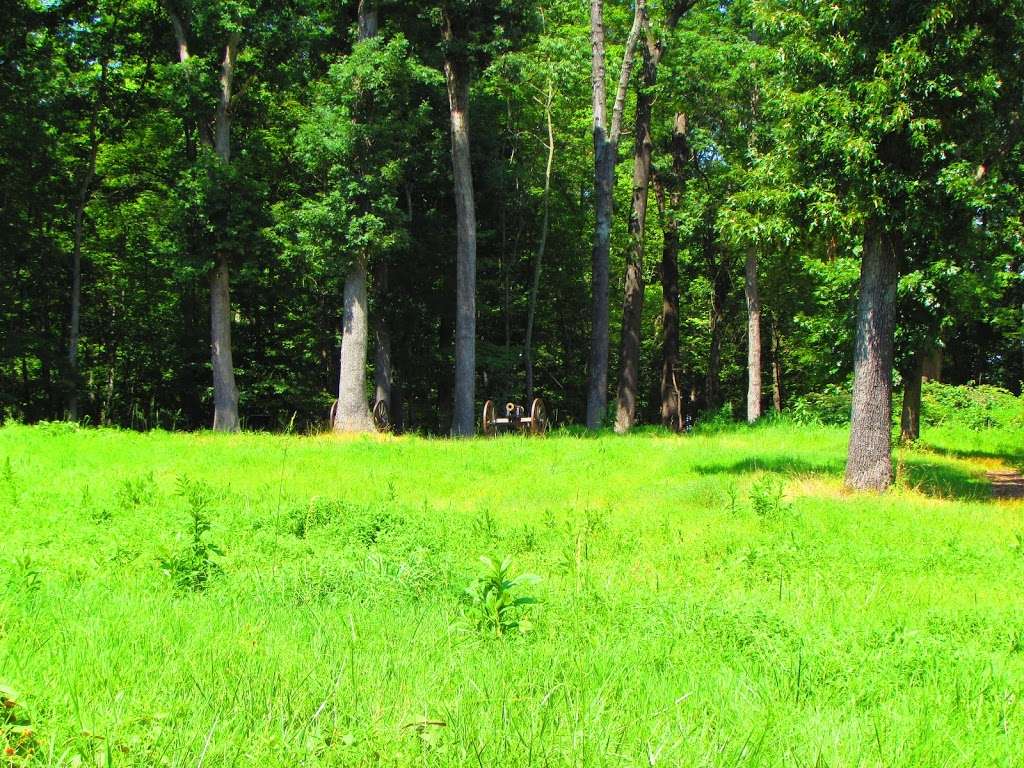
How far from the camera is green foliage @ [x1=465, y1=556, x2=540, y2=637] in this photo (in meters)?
4.50

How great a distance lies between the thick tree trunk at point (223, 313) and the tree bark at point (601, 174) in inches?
366

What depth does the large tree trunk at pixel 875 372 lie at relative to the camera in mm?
10680

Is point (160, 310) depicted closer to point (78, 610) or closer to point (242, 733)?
point (78, 610)

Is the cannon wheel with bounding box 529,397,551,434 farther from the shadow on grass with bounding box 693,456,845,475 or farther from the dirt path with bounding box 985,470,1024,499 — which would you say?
the dirt path with bounding box 985,470,1024,499

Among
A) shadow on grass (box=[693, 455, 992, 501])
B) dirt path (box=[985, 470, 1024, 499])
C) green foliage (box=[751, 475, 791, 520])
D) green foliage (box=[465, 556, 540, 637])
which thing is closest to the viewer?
green foliage (box=[465, 556, 540, 637])

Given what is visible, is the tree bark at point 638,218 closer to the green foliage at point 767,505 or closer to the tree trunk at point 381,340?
the tree trunk at point 381,340

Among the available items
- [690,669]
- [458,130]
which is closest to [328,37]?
[458,130]

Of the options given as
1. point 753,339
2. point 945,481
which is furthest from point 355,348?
point 753,339

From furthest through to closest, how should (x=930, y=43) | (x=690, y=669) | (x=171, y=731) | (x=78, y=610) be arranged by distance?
→ 1. (x=930, y=43)
2. (x=78, y=610)
3. (x=690, y=669)
4. (x=171, y=731)

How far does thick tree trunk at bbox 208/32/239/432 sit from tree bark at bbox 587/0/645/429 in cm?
929

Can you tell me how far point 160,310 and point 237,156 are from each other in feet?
29.0

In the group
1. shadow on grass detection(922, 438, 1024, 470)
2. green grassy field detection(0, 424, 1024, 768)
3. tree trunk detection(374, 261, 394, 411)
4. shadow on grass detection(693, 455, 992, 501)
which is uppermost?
tree trunk detection(374, 261, 394, 411)

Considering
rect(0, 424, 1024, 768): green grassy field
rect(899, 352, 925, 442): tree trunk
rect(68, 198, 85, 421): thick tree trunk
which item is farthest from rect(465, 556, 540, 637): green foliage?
rect(68, 198, 85, 421): thick tree trunk

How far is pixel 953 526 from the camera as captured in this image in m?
8.42
